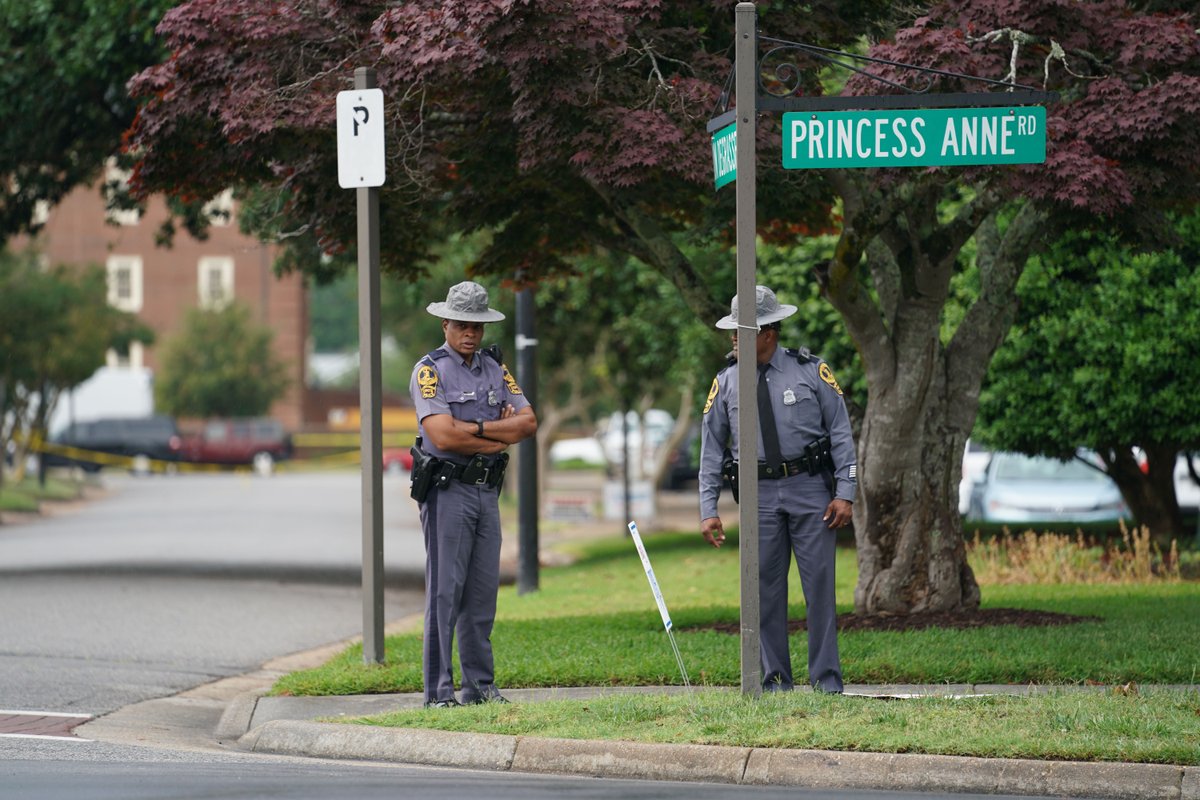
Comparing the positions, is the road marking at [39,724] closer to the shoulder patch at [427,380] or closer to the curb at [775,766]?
the curb at [775,766]

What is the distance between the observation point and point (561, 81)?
9.80 metres

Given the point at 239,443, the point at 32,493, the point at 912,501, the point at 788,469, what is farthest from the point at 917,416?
the point at 239,443

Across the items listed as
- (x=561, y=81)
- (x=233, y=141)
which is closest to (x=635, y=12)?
(x=561, y=81)

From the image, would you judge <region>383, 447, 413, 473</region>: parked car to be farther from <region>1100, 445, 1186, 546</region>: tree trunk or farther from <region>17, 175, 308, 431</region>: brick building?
<region>1100, 445, 1186, 546</region>: tree trunk

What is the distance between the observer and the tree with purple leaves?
9.55 meters

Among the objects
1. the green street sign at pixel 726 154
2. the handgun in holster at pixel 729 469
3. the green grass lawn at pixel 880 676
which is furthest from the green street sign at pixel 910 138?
the green grass lawn at pixel 880 676

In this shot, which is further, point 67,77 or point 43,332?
point 43,332

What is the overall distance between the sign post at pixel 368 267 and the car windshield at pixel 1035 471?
14731mm

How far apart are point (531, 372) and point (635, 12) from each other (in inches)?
261

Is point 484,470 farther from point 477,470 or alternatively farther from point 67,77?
point 67,77

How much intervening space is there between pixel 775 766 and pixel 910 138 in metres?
2.98

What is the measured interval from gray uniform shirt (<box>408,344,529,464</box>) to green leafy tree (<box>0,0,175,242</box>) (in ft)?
27.0

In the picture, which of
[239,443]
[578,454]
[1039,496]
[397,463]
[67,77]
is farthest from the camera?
[239,443]

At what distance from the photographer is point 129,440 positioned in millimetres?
60188
